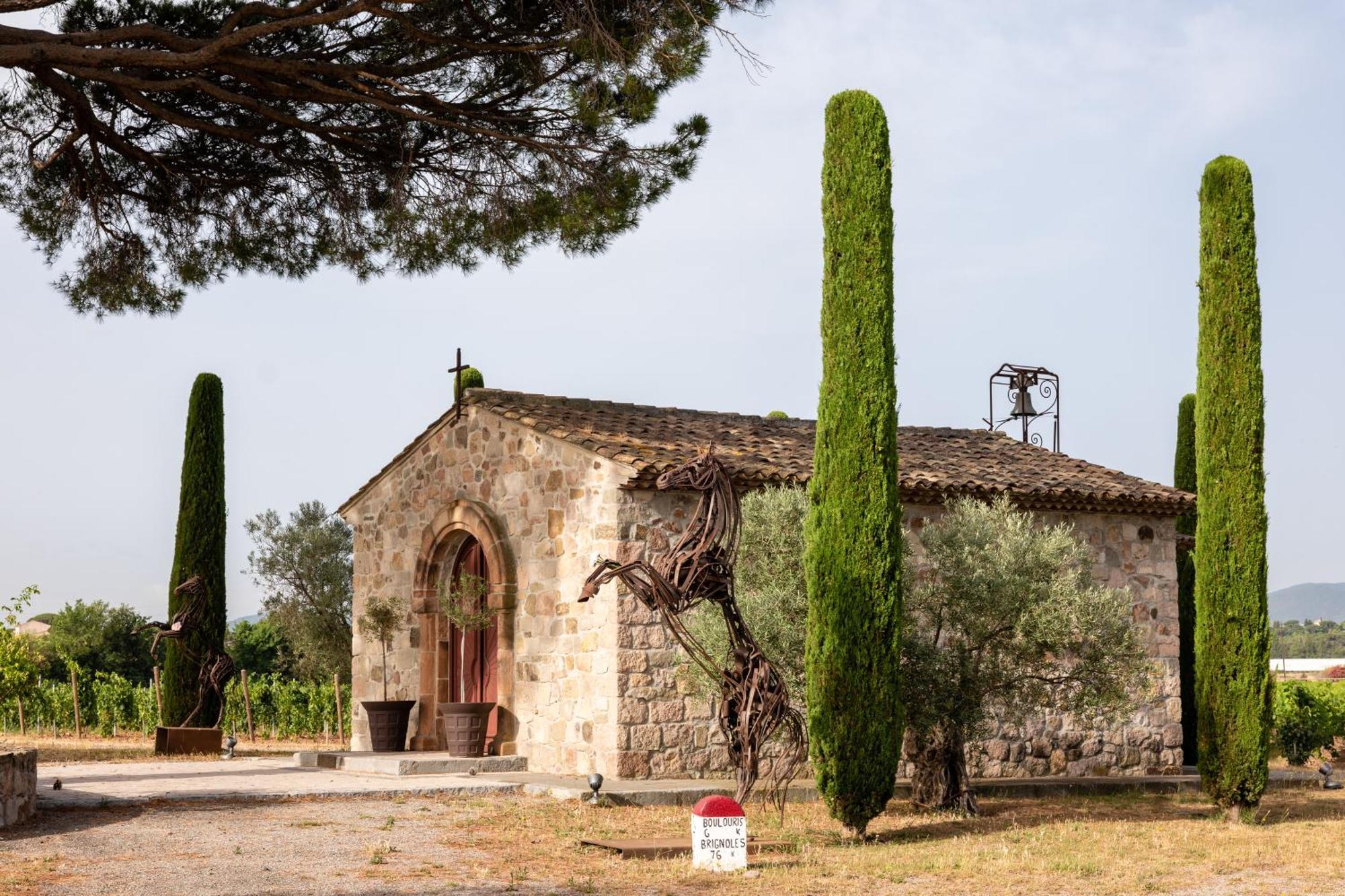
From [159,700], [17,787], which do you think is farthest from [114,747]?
[17,787]

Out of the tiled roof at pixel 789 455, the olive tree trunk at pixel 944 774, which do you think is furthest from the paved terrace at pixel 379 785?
the tiled roof at pixel 789 455

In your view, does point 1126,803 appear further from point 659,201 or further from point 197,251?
point 197,251

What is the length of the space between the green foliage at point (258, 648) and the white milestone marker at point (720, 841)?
24.4 metres

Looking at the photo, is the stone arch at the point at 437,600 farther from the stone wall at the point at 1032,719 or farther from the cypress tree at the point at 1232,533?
the cypress tree at the point at 1232,533

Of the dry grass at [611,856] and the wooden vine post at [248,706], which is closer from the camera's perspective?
the dry grass at [611,856]

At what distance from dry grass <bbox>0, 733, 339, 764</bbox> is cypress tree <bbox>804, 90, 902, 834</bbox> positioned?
9.90 metres

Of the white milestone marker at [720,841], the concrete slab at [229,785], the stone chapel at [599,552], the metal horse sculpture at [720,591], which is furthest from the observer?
the stone chapel at [599,552]

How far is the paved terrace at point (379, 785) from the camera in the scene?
1156 centimetres

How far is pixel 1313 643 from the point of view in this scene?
92500 millimetres

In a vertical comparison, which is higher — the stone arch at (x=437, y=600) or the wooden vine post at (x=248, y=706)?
the stone arch at (x=437, y=600)

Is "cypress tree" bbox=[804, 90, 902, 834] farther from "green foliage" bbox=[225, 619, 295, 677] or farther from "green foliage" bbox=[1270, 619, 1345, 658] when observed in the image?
"green foliage" bbox=[1270, 619, 1345, 658]

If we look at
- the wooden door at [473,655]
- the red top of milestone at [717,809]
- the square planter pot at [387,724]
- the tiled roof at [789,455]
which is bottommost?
the square planter pot at [387,724]

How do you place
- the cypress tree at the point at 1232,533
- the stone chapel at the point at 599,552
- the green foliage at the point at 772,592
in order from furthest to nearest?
1. the stone chapel at the point at 599,552
2. the cypress tree at the point at 1232,533
3. the green foliage at the point at 772,592

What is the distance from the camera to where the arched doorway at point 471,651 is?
1509cm
